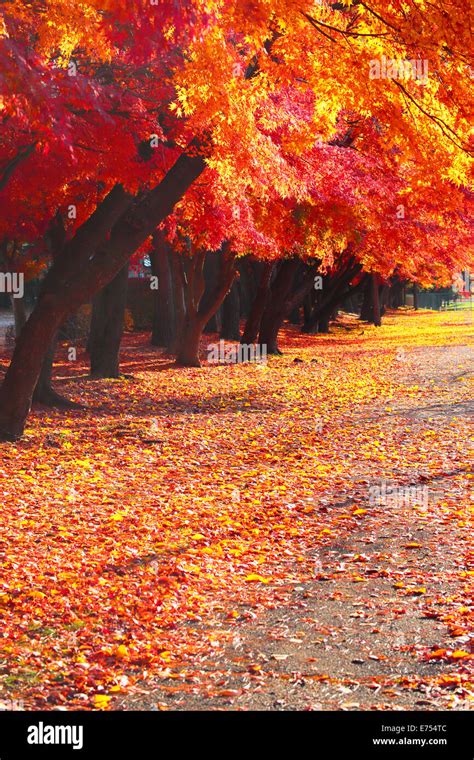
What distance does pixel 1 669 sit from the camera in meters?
6.00

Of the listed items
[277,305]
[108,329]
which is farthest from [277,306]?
[108,329]

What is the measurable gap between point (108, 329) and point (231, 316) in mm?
13612

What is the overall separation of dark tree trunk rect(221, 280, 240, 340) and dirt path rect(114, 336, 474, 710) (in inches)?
1007

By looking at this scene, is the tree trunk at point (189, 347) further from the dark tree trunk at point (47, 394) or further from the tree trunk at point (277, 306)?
the dark tree trunk at point (47, 394)

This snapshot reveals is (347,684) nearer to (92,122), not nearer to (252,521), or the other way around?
(252,521)

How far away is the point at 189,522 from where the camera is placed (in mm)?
9836

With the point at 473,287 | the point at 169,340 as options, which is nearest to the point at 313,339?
the point at 169,340

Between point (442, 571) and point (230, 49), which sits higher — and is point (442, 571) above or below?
below

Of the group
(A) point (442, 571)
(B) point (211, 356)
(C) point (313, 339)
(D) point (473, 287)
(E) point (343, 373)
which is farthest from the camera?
(D) point (473, 287)

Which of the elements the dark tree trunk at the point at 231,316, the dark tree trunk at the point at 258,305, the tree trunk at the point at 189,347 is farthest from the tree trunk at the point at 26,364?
the dark tree trunk at the point at 231,316

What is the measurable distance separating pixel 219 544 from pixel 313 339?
35.6 m

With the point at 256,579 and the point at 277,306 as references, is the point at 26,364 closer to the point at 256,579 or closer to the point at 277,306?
the point at 256,579

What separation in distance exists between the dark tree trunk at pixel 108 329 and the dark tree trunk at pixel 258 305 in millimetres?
8398

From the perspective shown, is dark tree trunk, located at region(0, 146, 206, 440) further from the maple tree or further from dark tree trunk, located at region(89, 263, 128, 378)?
dark tree trunk, located at region(89, 263, 128, 378)
